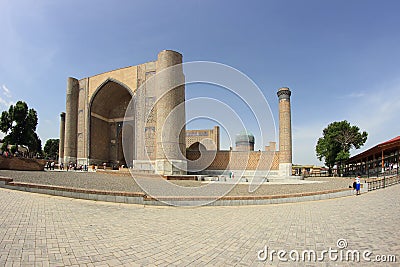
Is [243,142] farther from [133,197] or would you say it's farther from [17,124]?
[133,197]

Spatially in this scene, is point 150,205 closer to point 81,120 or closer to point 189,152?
point 189,152

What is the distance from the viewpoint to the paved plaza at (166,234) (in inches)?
123

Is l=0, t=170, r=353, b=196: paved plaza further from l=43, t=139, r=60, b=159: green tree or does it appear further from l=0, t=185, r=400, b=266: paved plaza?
l=43, t=139, r=60, b=159: green tree

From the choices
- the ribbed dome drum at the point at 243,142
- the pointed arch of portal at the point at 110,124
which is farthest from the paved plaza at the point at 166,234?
the ribbed dome drum at the point at 243,142

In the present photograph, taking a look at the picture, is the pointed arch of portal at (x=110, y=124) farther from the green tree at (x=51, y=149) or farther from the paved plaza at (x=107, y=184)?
the green tree at (x=51, y=149)

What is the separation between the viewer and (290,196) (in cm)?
866

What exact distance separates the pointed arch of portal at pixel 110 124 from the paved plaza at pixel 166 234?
26.2m

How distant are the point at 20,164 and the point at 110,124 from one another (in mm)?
17713

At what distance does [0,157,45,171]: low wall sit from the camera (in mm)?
16000

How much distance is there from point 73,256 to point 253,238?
2.83 meters

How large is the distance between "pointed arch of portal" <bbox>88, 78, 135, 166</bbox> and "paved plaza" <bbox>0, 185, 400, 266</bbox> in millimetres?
26190

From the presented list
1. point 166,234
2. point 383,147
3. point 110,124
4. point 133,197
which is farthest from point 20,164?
point 383,147

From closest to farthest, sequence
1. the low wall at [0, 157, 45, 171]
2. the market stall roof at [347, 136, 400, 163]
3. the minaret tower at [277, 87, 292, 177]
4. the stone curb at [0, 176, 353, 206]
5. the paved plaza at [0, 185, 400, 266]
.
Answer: the paved plaza at [0, 185, 400, 266]
the stone curb at [0, 176, 353, 206]
the low wall at [0, 157, 45, 171]
the market stall roof at [347, 136, 400, 163]
the minaret tower at [277, 87, 292, 177]

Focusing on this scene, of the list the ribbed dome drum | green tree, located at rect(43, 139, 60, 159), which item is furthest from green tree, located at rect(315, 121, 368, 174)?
green tree, located at rect(43, 139, 60, 159)
